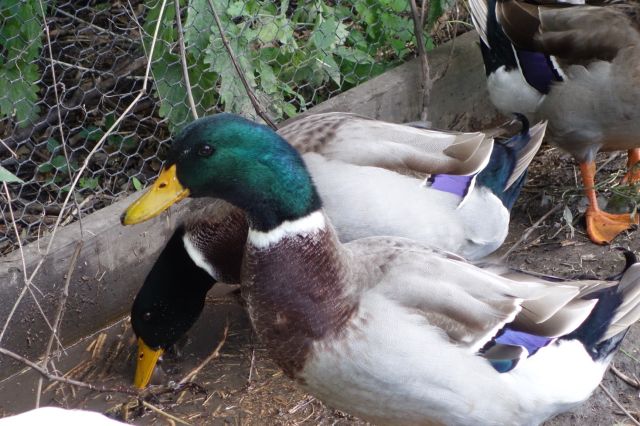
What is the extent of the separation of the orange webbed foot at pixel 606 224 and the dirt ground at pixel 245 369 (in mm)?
41

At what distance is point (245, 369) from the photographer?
3854 millimetres

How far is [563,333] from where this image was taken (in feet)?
9.54

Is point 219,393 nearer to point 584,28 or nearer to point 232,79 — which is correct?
point 232,79

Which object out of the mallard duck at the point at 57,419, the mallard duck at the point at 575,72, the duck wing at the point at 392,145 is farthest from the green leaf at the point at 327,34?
the mallard duck at the point at 57,419

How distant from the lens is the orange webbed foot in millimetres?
4312

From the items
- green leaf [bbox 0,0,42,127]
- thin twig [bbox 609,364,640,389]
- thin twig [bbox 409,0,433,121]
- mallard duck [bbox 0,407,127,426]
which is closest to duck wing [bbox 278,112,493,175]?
thin twig [bbox 609,364,640,389]

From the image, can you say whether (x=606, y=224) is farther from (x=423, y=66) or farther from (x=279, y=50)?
(x=279, y=50)

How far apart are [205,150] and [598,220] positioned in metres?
2.11

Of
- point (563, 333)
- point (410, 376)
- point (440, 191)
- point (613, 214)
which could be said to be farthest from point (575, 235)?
point (410, 376)

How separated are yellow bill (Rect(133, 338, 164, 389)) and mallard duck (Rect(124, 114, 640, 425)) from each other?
0.83 meters

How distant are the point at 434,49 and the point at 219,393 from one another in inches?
84.2

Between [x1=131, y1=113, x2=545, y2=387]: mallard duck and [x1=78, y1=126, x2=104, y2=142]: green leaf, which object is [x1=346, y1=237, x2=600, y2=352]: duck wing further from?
[x1=78, y1=126, x2=104, y2=142]: green leaf

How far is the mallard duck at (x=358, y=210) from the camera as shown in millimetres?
3389

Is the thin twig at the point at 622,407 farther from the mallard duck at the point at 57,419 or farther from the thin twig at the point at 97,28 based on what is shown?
the thin twig at the point at 97,28
